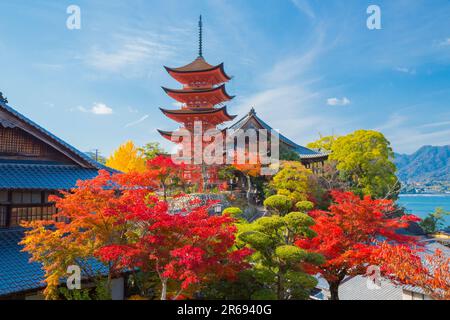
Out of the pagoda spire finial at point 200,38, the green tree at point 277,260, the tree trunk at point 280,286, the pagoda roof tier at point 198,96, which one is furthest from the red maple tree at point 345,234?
the pagoda spire finial at point 200,38

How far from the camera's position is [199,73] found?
31891 mm

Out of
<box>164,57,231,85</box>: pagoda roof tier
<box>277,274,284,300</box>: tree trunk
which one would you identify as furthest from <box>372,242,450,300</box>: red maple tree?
<box>164,57,231,85</box>: pagoda roof tier

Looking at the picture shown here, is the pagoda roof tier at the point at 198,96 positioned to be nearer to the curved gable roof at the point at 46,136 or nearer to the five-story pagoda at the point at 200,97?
the five-story pagoda at the point at 200,97

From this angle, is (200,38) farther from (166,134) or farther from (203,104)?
(166,134)

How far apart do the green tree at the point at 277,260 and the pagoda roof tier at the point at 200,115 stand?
60.8 ft

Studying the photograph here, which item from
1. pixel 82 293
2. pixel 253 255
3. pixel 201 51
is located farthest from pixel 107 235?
→ pixel 201 51

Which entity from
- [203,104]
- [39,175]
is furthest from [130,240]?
[203,104]

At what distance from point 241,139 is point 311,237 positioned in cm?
2063

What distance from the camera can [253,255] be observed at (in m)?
12.1

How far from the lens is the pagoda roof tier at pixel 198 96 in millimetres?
31034

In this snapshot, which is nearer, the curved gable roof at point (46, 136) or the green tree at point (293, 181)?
the curved gable roof at point (46, 136)

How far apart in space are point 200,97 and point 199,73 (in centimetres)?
253

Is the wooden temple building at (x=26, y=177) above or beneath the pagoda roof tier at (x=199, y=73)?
beneath
